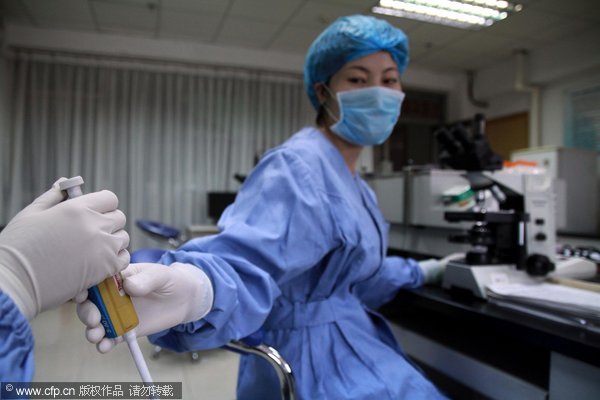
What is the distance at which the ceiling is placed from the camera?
2.35 m

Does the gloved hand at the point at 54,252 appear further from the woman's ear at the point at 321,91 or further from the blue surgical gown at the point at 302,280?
the woman's ear at the point at 321,91

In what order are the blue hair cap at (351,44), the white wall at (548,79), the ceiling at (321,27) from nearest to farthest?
the blue hair cap at (351,44) < the ceiling at (321,27) < the white wall at (548,79)

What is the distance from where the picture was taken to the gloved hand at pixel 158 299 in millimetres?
399

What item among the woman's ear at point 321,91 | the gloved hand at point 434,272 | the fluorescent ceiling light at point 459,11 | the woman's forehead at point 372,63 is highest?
the fluorescent ceiling light at point 459,11

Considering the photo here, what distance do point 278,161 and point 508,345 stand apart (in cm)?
79

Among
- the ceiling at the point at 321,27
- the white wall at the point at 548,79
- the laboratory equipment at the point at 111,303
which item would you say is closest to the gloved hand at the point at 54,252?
the laboratory equipment at the point at 111,303

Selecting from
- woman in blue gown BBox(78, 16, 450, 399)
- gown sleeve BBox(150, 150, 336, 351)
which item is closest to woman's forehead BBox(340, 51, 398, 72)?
woman in blue gown BBox(78, 16, 450, 399)

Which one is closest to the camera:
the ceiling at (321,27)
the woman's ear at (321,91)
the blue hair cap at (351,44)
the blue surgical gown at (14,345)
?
the blue surgical gown at (14,345)

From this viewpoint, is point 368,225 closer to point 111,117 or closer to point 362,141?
point 362,141

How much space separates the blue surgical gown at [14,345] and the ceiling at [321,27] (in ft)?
6.00

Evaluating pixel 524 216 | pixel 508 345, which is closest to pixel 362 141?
pixel 524 216

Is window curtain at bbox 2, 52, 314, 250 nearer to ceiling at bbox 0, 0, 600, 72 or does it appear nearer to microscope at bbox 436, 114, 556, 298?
ceiling at bbox 0, 0, 600, 72

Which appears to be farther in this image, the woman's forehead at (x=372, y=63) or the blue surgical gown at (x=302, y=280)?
the woman's forehead at (x=372, y=63)

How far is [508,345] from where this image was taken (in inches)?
37.4
